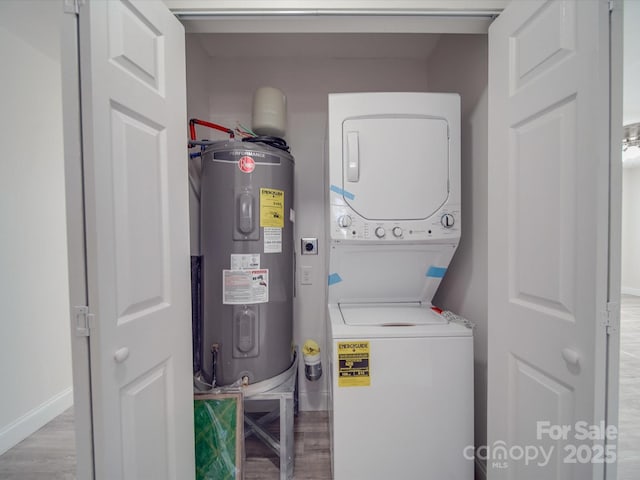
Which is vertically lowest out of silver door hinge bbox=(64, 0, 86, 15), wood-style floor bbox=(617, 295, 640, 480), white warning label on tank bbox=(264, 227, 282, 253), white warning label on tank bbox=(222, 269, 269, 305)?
wood-style floor bbox=(617, 295, 640, 480)

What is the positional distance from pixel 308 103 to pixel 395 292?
1.49 meters

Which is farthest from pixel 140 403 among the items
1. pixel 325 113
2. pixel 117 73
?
pixel 325 113

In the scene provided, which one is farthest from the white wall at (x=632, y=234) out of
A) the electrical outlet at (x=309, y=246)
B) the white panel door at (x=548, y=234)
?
the electrical outlet at (x=309, y=246)

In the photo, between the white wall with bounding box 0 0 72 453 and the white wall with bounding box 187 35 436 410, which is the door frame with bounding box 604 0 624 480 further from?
the white wall with bounding box 0 0 72 453

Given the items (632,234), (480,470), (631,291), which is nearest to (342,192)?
(480,470)

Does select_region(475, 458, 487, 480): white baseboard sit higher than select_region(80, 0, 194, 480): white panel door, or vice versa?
select_region(80, 0, 194, 480): white panel door

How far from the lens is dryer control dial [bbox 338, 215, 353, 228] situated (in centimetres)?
142

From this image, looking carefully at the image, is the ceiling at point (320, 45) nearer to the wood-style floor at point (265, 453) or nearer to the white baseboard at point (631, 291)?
the wood-style floor at point (265, 453)

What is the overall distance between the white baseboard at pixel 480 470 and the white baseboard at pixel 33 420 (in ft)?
8.99

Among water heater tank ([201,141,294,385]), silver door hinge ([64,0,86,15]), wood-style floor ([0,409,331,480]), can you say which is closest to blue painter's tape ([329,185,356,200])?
water heater tank ([201,141,294,385])

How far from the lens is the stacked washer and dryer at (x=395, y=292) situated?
4.18 ft

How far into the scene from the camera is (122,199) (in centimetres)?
89

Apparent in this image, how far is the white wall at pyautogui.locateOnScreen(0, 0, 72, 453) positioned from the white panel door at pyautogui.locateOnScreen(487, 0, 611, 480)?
94.4 inches

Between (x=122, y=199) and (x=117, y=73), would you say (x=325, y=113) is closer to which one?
(x=117, y=73)
